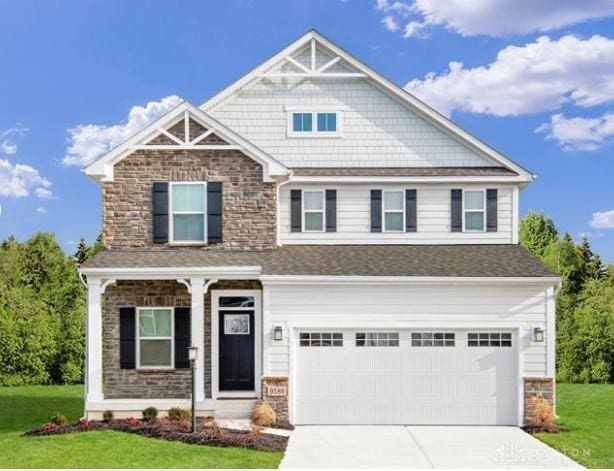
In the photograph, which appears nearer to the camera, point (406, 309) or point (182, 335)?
point (406, 309)

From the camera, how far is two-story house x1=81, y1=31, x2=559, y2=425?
670 inches

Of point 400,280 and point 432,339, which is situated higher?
point 400,280

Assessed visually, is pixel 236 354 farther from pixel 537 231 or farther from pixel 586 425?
pixel 537 231

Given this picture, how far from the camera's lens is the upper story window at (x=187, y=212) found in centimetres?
1855

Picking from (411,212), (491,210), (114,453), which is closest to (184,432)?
(114,453)

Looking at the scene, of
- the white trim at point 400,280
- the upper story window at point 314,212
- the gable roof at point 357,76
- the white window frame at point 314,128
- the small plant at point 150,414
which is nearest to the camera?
the small plant at point 150,414

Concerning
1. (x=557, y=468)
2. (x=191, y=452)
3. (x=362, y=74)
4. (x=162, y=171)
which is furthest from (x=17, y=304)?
(x=557, y=468)

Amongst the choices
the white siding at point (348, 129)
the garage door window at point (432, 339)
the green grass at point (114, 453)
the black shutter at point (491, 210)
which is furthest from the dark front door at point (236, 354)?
the black shutter at point (491, 210)

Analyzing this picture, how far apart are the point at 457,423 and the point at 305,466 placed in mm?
5432

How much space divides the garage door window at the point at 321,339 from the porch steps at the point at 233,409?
1.67 metres

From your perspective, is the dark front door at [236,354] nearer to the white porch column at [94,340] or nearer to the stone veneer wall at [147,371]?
the stone veneer wall at [147,371]

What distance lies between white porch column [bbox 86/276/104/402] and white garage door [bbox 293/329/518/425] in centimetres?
429

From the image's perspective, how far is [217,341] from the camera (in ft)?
59.4

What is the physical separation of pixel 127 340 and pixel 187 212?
3.24 metres
